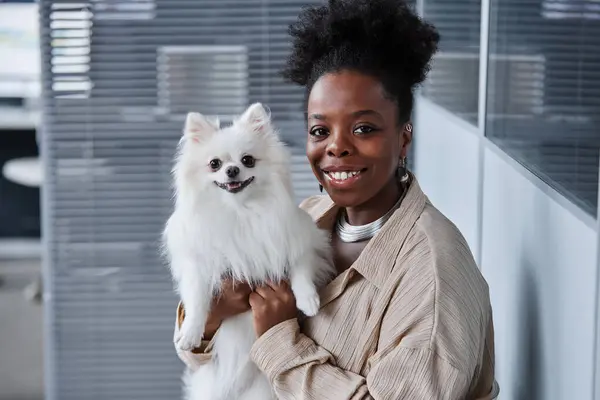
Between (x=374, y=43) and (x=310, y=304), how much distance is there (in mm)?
511

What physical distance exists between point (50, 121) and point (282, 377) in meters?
2.24

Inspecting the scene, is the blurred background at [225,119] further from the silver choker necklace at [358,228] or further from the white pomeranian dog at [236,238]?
the white pomeranian dog at [236,238]

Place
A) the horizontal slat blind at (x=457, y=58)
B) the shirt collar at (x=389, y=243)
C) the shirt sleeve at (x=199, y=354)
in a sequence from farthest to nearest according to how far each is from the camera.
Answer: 1. the horizontal slat blind at (x=457, y=58)
2. the shirt sleeve at (x=199, y=354)
3. the shirt collar at (x=389, y=243)

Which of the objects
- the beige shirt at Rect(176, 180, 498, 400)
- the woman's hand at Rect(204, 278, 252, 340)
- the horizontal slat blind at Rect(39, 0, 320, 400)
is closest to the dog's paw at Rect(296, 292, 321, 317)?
the beige shirt at Rect(176, 180, 498, 400)

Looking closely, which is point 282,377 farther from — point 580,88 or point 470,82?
point 470,82

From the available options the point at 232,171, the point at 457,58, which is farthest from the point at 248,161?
the point at 457,58

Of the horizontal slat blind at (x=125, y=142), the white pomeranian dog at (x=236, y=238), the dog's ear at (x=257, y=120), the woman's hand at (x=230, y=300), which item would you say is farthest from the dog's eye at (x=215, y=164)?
the horizontal slat blind at (x=125, y=142)

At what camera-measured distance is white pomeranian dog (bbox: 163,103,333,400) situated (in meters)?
1.72

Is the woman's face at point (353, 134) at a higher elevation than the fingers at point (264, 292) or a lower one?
higher

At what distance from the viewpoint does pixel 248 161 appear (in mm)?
1734

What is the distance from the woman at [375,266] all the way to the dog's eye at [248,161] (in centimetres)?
14

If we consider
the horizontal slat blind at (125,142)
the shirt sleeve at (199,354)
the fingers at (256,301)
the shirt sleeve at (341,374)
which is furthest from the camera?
the horizontal slat blind at (125,142)

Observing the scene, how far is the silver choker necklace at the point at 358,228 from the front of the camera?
1.69m

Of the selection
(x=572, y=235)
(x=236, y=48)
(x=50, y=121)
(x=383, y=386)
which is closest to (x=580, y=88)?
(x=572, y=235)
